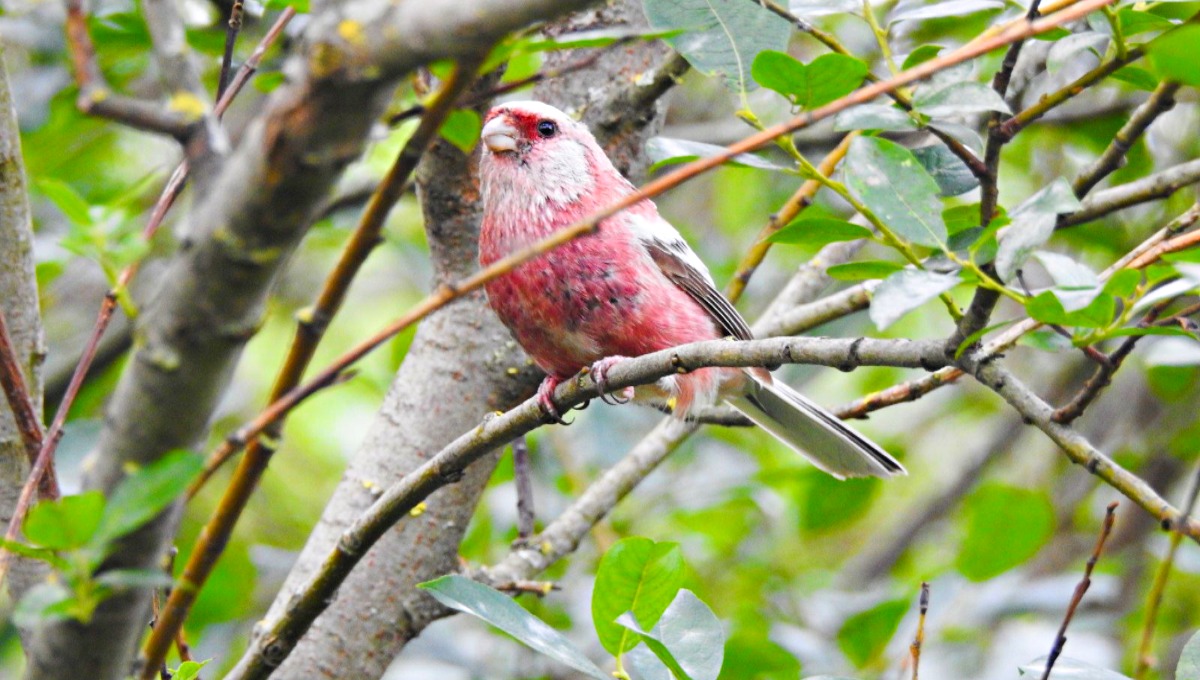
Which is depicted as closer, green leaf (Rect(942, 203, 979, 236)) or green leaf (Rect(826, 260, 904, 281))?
green leaf (Rect(826, 260, 904, 281))

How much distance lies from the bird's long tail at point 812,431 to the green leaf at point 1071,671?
1388 mm

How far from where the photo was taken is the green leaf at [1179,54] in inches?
64.4

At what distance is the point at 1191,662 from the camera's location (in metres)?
2.29

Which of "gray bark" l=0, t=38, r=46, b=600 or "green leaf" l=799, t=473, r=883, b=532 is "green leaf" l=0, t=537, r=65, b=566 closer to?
"gray bark" l=0, t=38, r=46, b=600

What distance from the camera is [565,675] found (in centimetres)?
494

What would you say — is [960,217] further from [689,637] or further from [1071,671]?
[689,637]

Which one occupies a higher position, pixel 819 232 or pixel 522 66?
pixel 819 232

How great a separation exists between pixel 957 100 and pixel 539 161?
76.6 inches

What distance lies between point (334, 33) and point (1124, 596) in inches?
234

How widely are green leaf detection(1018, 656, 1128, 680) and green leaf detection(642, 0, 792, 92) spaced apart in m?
1.43

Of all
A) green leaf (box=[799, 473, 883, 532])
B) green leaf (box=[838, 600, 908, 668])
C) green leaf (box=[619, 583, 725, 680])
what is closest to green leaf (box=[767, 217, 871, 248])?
green leaf (box=[619, 583, 725, 680])

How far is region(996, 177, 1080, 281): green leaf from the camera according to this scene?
2.08 metres

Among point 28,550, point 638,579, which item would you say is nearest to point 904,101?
point 638,579

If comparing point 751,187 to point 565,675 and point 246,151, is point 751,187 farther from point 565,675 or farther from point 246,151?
point 246,151
